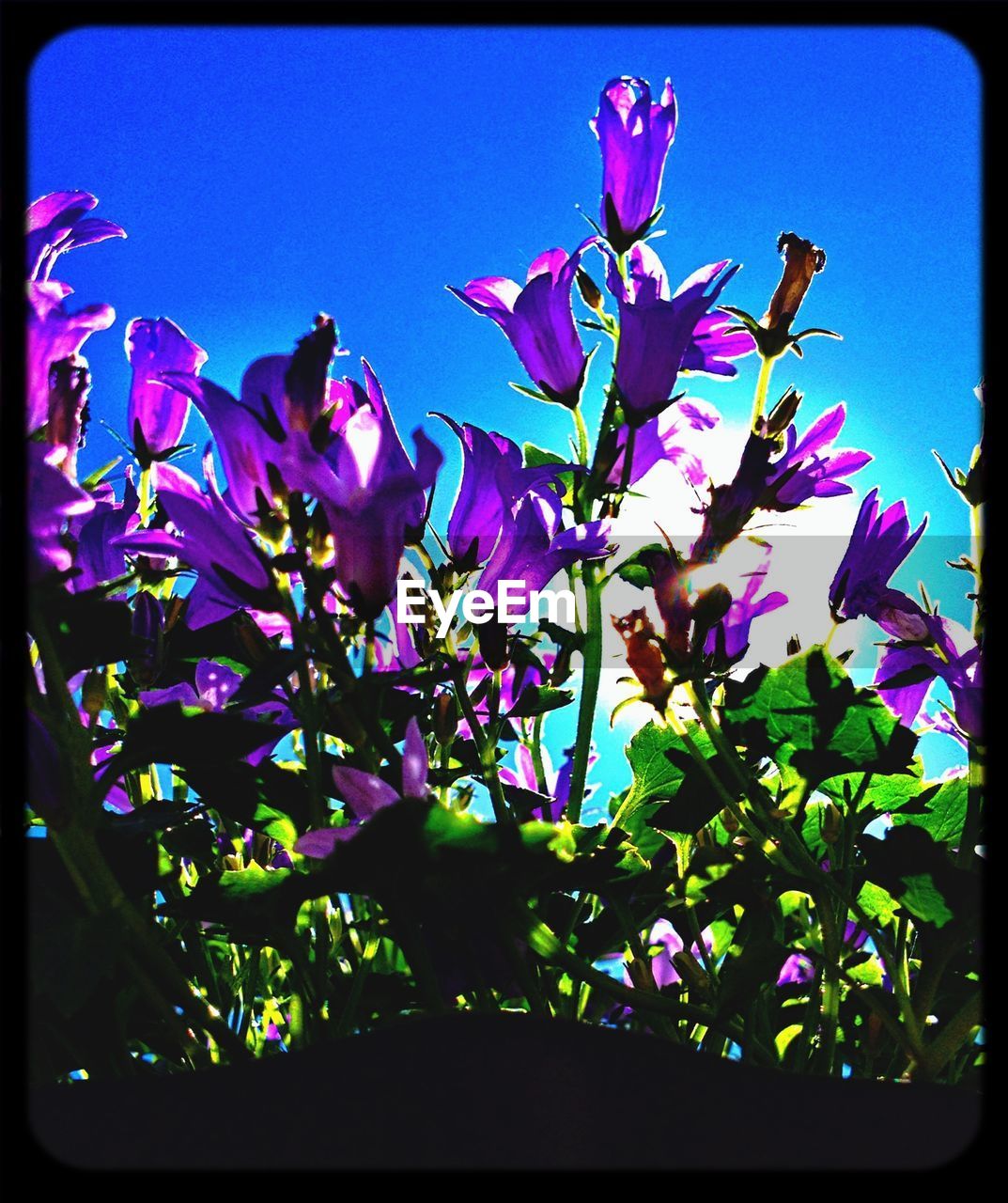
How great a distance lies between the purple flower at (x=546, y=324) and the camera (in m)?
0.61

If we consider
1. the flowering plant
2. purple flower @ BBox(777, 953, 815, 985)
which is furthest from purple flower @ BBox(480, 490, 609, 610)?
purple flower @ BBox(777, 953, 815, 985)

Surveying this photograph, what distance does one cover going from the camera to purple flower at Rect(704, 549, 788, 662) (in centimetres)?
59

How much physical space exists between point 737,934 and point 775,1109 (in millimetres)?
195

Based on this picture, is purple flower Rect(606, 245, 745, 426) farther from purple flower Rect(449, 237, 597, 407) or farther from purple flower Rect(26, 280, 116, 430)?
purple flower Rect(26, 280, 116, 430)

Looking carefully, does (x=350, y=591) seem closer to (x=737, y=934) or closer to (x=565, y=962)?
(x=565, y=962)

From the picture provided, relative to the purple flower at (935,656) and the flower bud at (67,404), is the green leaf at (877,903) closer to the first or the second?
the purple flower at (935,656)

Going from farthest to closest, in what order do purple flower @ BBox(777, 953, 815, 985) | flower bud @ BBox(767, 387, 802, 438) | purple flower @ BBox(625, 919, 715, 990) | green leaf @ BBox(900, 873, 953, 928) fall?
purple flower @ BBox(777, 953, 815, 985)
purple flower @ BBox(625, 919, 715, 990)
flower bud @ BBox(767, 387, 802, 438)
green leaf @ BBox(900, 873, 953, 928)

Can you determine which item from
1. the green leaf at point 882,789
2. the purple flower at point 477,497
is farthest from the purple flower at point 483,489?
the green leaf at point 882,789

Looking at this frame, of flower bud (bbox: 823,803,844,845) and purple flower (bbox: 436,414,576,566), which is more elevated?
purple flower (bbox: 436,414,576,566)

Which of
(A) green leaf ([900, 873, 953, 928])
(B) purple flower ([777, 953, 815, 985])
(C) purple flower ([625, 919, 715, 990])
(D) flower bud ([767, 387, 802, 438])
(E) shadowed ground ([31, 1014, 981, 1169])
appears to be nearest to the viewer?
(E) shadowed ground ([31, 1014, 981, 1169])

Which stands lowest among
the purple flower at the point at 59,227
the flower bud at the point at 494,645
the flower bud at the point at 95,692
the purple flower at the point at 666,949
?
the purple flower at the point at 666,949

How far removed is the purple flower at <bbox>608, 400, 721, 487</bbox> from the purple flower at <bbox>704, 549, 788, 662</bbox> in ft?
0.31

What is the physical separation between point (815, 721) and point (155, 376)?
1.30ft
